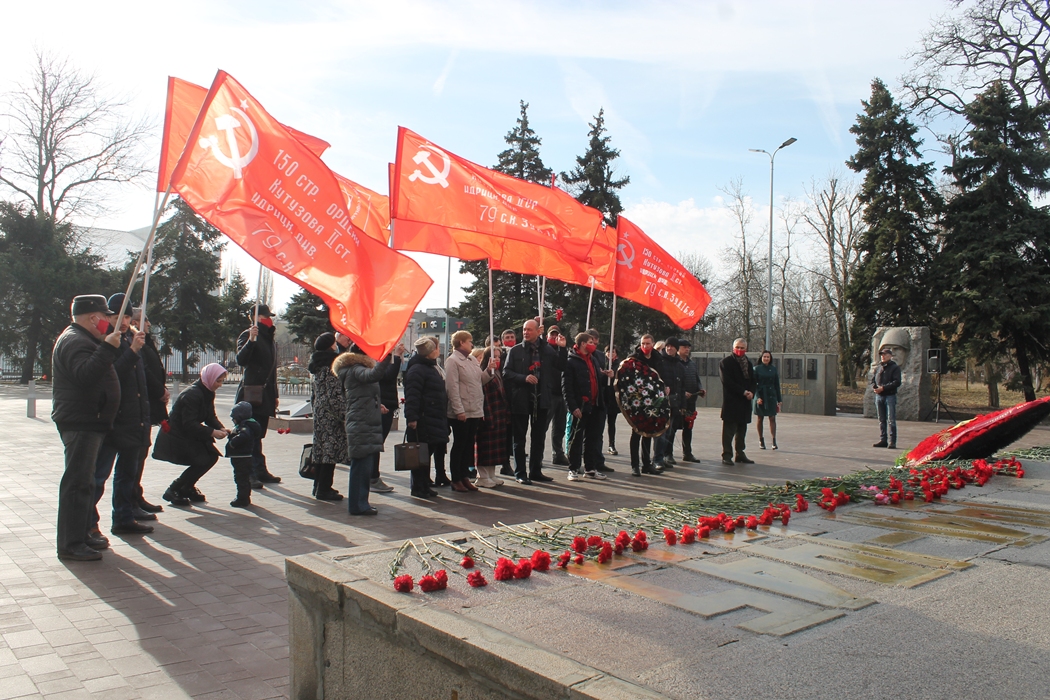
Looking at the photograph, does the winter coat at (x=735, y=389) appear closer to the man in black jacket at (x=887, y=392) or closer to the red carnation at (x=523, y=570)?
the man in black jacket at (x=887, y=392)

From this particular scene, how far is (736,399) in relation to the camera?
1141 cm

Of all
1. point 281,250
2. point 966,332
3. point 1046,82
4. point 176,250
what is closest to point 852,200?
point 1046,82

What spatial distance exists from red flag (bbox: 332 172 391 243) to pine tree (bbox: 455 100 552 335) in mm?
24729

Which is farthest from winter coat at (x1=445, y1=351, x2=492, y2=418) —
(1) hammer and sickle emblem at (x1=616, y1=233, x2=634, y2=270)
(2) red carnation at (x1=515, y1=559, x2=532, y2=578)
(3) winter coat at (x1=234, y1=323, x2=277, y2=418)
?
(2) red carnation at (x1=515, y1=559, x2=532, y2=578)

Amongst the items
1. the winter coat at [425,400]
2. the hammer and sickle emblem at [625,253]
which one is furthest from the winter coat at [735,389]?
the winter coat at [425,400]

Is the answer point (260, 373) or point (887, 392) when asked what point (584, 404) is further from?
point (887, 392)

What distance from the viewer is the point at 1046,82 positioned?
1002 inches

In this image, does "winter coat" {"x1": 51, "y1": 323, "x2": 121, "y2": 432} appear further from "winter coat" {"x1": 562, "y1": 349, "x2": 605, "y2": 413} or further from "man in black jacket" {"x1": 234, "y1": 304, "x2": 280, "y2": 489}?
"winter coat" {"x1": 562, "y1": 349, "x2": 605, "y2": 413}

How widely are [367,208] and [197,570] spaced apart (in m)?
6.04

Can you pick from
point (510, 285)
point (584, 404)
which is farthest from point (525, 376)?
point (510, 285)

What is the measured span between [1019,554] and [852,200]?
1679 inches

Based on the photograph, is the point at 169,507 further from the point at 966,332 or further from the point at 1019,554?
the point at 966,332

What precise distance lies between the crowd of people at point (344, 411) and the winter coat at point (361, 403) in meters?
0.01

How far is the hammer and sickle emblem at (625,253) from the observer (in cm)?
1150
